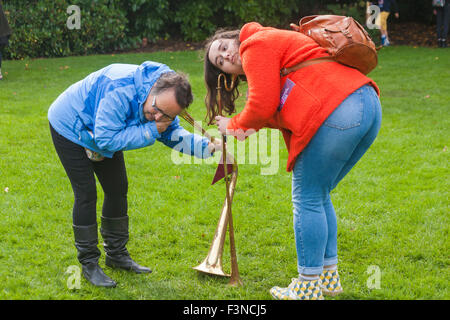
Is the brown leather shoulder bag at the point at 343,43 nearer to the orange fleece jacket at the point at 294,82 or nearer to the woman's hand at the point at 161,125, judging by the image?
the orange fleece jacket at the point at 294,82

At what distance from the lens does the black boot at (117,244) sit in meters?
3.16

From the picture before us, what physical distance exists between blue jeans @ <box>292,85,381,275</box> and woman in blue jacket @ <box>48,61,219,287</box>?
2.31 ft

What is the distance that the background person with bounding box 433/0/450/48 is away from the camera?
11.7m

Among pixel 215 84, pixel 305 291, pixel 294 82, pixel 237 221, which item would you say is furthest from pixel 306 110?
pixel 237 221

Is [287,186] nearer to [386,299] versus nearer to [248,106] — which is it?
[386,299]

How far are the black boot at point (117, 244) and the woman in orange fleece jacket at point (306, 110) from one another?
1.00 meters

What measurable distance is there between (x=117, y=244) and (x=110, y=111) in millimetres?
956

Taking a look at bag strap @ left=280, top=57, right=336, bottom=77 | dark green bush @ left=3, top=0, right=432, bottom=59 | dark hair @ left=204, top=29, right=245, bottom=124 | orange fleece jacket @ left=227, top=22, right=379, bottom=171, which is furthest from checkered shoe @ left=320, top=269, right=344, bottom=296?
dark green bush @ left=3, top=0, right=432, bottom=59

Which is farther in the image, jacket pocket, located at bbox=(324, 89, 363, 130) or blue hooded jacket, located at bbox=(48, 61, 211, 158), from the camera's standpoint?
blue hooded jacket, located at bbox=(48, 61, 211, 158)

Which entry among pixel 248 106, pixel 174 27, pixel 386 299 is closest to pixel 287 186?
pixel 386 299

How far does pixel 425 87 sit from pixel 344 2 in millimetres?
6724

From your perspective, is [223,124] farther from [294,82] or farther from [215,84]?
[294,82]

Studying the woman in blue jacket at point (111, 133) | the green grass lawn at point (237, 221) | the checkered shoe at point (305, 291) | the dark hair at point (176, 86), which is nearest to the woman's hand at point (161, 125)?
the woman in blue jacket at point (111, 133)

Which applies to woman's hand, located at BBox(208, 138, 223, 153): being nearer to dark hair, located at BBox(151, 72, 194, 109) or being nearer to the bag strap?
dark hair, located at BBox(151, 72, 194, 109)
